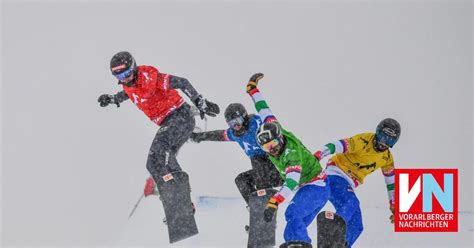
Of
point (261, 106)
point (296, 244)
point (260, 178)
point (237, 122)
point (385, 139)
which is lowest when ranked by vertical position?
point (296, 244)

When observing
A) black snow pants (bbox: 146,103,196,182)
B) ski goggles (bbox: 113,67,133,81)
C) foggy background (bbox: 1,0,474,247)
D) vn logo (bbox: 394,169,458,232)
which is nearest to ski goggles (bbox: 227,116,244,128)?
black snow pants (bbox: 146,103,196,182)

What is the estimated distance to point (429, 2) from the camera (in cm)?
1232

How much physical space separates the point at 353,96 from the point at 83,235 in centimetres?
507

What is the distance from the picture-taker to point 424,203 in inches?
315

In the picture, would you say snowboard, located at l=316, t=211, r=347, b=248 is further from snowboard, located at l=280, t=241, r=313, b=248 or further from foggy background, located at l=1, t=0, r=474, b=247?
foggy background, located at l=1, t=0, r=474, b=247

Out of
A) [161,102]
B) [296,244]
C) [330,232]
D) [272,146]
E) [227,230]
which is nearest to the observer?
[296,244]

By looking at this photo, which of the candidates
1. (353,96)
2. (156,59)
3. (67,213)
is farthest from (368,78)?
(67,213)

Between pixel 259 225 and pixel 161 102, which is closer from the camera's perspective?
pixel 259 225

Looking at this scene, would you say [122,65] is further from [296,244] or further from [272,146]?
[296,244]

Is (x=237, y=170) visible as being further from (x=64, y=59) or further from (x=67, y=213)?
(x=64, y=59)

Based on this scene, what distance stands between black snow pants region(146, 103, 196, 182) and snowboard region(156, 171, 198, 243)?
0.10m

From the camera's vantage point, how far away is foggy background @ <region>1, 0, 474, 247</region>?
11258mm

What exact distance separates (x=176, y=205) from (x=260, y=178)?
2.87 feet

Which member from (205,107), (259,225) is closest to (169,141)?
(205,107)
